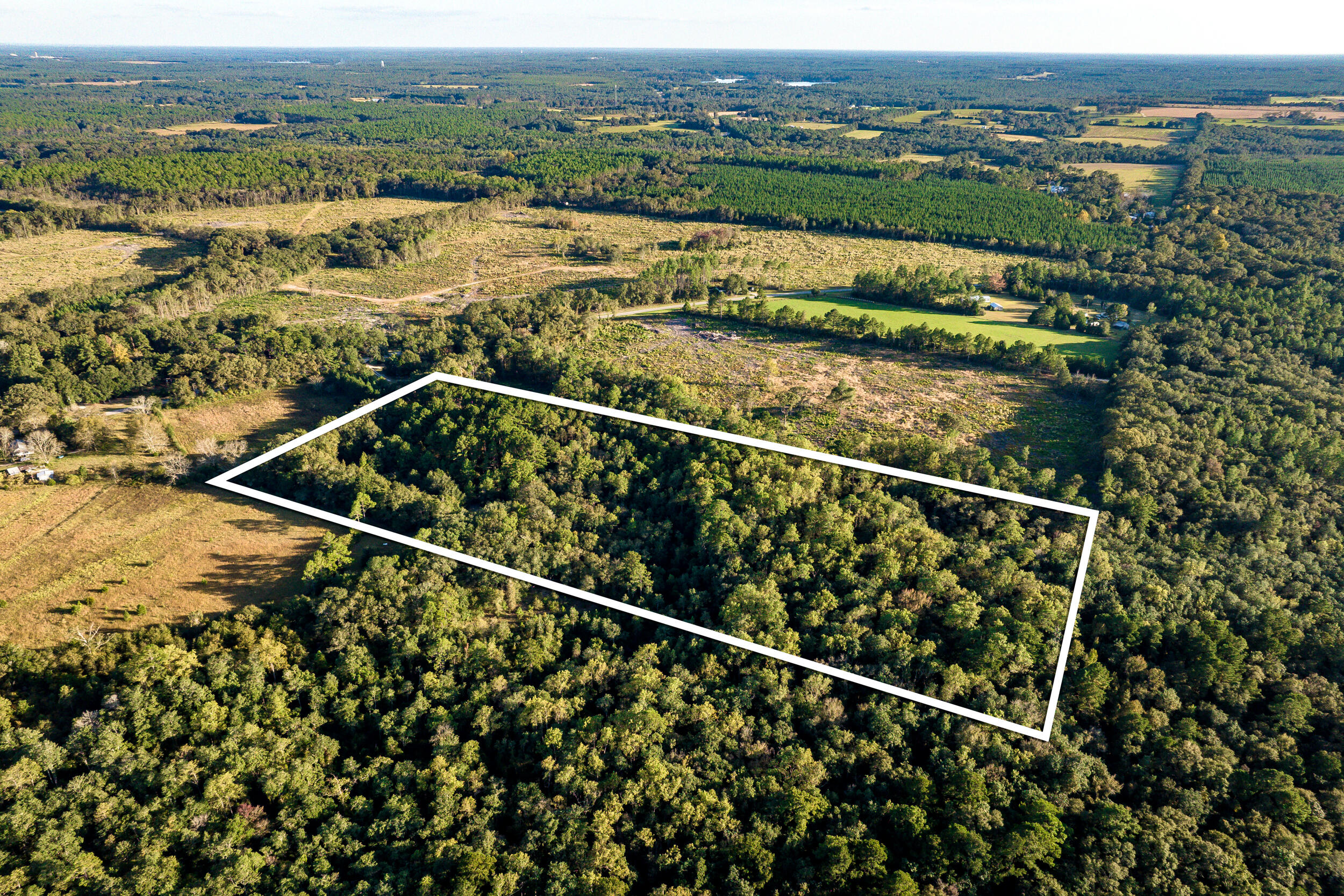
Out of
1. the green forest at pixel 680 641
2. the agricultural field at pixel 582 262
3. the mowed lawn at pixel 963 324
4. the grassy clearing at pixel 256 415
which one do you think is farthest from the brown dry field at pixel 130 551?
the mowed lawn at pixel 963 324

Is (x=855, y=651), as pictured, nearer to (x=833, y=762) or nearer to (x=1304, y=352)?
(x=833, y=762)

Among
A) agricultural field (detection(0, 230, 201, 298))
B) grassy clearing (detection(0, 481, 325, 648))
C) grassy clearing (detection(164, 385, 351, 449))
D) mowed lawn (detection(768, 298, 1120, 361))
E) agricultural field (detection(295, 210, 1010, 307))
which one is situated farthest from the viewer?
agricultural field (detection(295, 210, 1010, 307))

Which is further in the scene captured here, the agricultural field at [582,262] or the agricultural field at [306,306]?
the agricultural field at [582,262]

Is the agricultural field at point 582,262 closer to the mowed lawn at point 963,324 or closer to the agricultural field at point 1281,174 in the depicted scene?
the mowed lawn at point 963,324

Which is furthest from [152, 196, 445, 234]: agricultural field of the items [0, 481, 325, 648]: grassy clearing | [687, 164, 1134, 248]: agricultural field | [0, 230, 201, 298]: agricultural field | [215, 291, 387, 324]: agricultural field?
[0, 481, 325, 648]: grassy clearing

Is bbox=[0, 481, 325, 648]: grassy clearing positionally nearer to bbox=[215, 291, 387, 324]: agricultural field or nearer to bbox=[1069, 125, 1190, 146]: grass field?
bbox=[215, 291, 387, 324]: agricultural field

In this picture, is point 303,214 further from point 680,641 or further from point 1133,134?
point 1133,134
